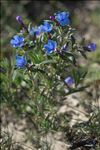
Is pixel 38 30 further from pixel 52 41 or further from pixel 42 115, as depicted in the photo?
pixel 42 115

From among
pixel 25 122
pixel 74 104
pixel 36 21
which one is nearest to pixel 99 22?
pixel 36 21

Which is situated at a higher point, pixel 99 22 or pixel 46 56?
pixel 99 22

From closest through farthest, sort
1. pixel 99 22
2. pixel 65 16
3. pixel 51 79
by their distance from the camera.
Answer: pixel 65 16, pixel 51 79, pixel 99 22

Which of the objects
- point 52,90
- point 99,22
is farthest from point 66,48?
point 99,22

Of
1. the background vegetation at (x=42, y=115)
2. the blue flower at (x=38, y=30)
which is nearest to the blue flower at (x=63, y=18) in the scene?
the blue flower at (x=38, y=30)

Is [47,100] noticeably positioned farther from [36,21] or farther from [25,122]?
[36,21]

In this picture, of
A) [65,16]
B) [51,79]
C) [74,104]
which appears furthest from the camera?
[74,104]

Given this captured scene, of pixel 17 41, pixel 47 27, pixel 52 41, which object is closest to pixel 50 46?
pixel 52 41

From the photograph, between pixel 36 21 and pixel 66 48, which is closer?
pixel 66 48

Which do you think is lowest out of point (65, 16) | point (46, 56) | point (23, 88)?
point (23, 88)

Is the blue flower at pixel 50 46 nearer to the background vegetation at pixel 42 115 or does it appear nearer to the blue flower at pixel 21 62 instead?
the blue flower at pixel 21 62
